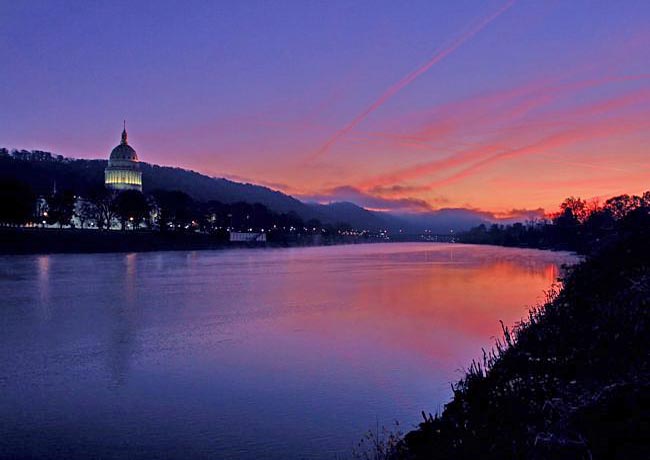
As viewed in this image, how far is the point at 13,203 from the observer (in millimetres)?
106125

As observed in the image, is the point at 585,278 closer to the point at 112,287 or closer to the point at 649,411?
the point at 649,411

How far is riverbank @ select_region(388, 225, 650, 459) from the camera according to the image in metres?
7.43

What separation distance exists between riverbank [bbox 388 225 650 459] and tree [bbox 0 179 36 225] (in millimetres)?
108961

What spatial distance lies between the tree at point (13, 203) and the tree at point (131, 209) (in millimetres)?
31356

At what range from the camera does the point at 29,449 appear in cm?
1112

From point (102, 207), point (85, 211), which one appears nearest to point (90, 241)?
point (102, 207)

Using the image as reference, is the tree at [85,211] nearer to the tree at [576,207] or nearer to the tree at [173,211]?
the tree at [173,211]

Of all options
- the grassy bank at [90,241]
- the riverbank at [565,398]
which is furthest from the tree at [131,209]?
the riverbank at [565,398]

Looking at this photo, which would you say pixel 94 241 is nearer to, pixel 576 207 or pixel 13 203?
pixel 13 203

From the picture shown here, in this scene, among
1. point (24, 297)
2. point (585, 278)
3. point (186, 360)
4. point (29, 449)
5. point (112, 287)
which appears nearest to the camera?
point (29, 449)

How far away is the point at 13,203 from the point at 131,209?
41.1 metres

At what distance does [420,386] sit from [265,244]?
16957cm

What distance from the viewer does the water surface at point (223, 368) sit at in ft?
39.9

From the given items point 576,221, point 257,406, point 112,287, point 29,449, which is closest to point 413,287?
point 112,287
